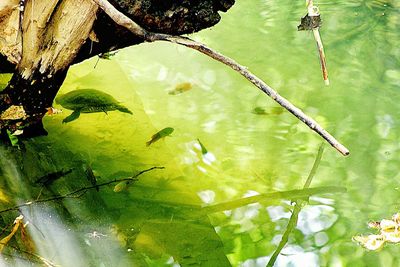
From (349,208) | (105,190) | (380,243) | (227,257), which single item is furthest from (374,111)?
(105,190)

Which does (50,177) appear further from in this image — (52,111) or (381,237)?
(381,237)

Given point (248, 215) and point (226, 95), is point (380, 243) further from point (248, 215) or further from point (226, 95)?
point (226, 95)

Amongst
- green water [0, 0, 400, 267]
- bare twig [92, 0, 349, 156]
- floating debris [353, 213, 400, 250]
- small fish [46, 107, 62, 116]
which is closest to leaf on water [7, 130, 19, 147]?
green water [0, 0, 400, 267]

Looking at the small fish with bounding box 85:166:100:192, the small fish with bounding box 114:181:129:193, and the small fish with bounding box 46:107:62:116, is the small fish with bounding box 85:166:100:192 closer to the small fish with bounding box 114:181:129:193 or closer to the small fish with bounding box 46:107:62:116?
the small fish with bounding box 114:181:129:193

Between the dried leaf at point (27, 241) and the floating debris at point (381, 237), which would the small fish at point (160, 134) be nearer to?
the dried leaf at point (27, 241)

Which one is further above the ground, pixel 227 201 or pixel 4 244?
pixel 4 244

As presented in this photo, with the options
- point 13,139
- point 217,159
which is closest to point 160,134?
point 217,159

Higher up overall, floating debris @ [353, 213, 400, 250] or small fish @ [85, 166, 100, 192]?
small fish @ [85, 166, 100, 192]

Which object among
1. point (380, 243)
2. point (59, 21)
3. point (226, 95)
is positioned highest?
point (59, 21)
